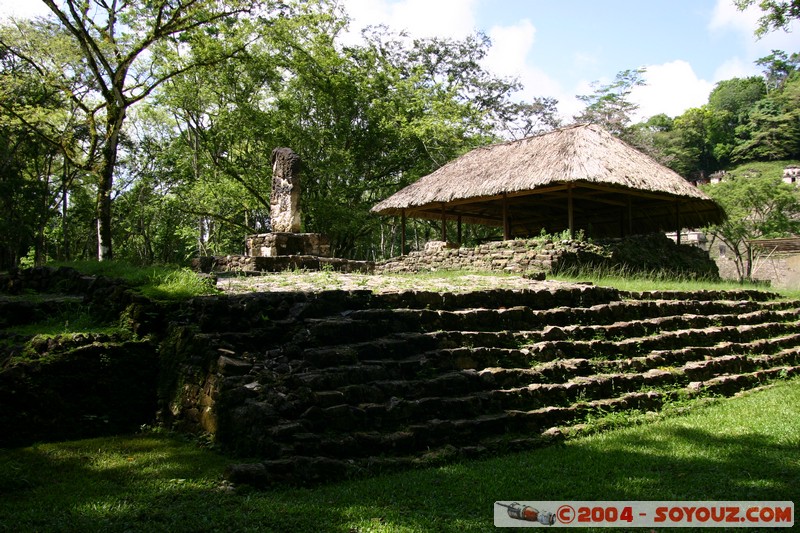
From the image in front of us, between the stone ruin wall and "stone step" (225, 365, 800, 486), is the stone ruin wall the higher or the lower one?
the higher one

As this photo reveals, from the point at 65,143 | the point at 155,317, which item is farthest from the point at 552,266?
the point at 65,143

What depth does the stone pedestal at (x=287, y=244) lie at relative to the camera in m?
10.8

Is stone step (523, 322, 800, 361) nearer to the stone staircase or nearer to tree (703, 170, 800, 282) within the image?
the stone staircase

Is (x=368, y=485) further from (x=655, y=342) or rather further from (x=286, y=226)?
(x=286, y=226)

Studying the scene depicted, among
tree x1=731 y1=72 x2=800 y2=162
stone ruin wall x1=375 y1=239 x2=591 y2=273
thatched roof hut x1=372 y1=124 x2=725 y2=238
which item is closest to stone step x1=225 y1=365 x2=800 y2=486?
stone ruin wall x1=375 y1=239 x2=591 y2=273

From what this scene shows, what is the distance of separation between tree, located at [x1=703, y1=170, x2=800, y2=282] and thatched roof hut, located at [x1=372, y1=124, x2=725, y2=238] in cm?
781

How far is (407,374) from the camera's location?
5.57 m

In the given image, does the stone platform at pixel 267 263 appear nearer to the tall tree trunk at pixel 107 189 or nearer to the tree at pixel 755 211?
the tall tree trunk at pixel 107 189

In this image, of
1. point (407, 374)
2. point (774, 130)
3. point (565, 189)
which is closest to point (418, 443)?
point (407, 374)

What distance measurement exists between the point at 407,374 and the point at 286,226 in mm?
6681

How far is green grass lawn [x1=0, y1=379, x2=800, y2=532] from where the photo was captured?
338 cm

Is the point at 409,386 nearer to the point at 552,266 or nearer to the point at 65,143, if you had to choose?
the point at 552,266

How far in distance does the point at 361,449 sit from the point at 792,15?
17.4 metres

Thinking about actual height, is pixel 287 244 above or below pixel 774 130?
below
